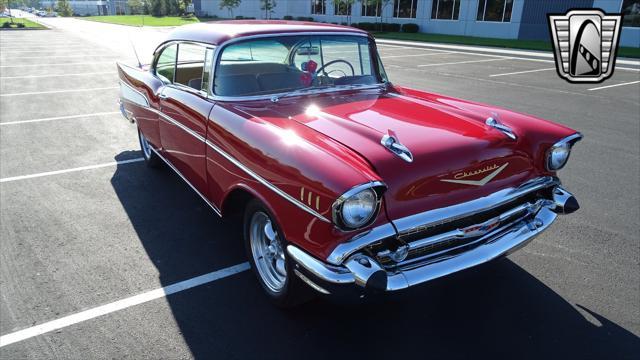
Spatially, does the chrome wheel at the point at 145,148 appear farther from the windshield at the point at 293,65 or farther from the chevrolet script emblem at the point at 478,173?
the chevrolet script emblem at the point at 478,173

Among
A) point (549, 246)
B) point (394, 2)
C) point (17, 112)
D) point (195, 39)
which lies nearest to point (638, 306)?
point (549, 246)

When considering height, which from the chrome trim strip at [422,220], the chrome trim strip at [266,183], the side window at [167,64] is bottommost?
the chrome trim strip at [422,220]

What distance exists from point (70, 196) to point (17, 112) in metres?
4.69

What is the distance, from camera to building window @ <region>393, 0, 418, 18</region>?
110 feet

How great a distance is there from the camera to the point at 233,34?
3561 millimetres

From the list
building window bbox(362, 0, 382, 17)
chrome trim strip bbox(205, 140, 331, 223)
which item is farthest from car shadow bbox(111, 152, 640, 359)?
building window bbox(362, 0, 382, 17)

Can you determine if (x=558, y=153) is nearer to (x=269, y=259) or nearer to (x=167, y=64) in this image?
(x=269, y=259)

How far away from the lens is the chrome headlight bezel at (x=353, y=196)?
2.19m

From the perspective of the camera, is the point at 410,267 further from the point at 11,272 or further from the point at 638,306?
the point at 11,272

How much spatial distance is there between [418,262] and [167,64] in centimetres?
333

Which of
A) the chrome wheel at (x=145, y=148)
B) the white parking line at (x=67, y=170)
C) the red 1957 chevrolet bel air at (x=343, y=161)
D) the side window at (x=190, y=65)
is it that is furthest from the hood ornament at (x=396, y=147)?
the white parking line at (x=67, y=170)

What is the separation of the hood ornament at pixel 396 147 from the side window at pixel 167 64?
2621mm

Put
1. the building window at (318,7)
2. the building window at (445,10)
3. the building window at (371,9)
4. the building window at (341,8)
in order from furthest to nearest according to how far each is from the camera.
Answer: the building window at (318,7) < the building window at (341,8) < the building window at (371,9) < the building window at (445,10)

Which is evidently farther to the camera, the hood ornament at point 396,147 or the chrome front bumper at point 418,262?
the hood ornament at point 396,147
